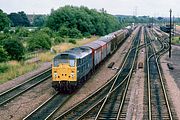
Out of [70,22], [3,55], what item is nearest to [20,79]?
[3,55]

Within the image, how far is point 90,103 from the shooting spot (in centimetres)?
2123

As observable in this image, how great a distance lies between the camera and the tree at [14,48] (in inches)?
1521

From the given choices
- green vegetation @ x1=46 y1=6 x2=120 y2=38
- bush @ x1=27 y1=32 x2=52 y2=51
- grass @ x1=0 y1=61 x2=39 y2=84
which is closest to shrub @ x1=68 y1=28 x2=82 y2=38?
green vegetation @ x1=46 y1=6 x2=120 y2=38

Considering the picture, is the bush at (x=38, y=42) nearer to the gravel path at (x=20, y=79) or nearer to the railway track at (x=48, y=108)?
the gravel path at (x=20, y=79)

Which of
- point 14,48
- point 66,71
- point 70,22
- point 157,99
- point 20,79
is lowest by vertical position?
point 157,99

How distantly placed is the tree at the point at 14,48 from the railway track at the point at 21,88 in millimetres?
7638

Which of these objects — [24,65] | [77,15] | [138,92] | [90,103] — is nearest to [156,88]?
[138,92]

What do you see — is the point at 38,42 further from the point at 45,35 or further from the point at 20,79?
the point at 20,79

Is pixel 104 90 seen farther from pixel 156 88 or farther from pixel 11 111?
pixel 11 111

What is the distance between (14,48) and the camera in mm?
38750

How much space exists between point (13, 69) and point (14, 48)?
19.7 feet

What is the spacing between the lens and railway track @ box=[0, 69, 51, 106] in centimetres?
2269

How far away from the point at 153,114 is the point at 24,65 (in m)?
20.3

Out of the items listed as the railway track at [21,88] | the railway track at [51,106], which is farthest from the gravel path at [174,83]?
the railway track at [21,88]
